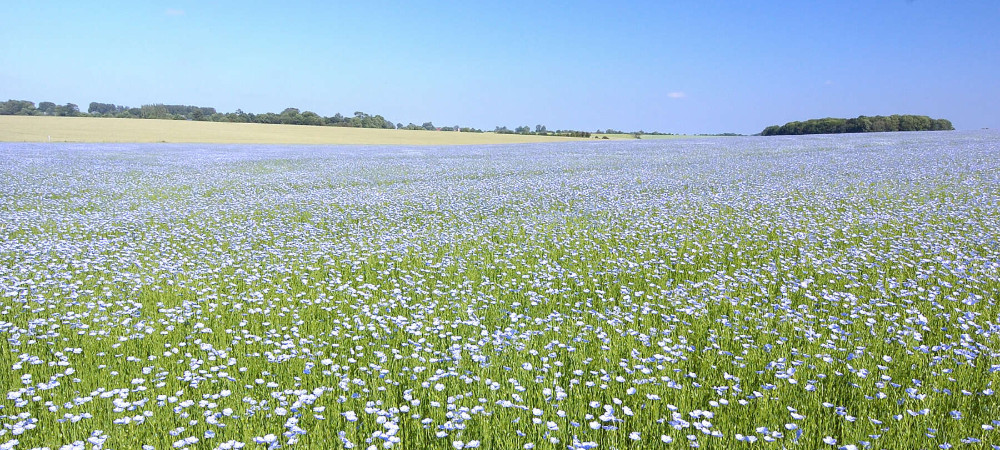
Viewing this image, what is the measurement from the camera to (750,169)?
76.8ft

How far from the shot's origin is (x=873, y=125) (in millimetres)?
75625

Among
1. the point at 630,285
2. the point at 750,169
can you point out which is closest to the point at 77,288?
the point at 630,285

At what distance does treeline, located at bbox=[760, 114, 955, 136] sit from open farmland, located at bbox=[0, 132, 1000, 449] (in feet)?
241

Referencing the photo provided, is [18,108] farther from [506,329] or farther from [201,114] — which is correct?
[506,329]

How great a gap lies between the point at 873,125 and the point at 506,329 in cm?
8558

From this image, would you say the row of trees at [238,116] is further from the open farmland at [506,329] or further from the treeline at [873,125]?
the open farmland at [506,329]

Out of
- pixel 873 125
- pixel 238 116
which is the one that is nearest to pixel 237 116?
pixel 238 116

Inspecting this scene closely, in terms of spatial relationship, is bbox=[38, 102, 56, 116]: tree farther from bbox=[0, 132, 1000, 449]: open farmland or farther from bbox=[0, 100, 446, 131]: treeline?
bbox=[0, 132, 1000, 449]: open farmland

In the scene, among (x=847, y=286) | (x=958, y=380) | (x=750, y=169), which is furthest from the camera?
(x=750, y=169)

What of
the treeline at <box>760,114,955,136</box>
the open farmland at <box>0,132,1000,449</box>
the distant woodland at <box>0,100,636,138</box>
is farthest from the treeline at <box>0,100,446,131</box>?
the open farmland at <box>0,132,1000,449</box>

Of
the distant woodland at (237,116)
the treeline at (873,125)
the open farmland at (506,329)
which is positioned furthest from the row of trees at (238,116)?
the open farmland at (506,329)

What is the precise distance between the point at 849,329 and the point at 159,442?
5.43 metres

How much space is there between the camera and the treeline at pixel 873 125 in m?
75.9

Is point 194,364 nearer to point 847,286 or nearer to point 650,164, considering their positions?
point 847,286
